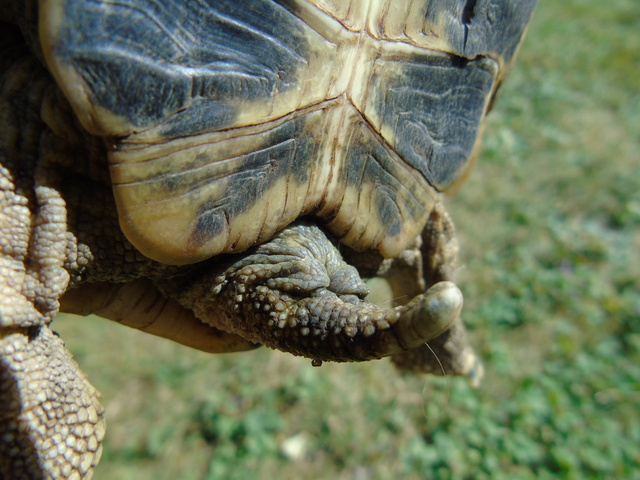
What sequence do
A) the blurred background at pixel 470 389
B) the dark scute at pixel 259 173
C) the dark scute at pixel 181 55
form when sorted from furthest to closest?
the blurred background at pixel 470 389 → the dark scute at pixel 259 173 → the dark scute at pixel 181 55

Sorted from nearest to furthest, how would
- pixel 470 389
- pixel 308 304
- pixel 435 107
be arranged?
pixel 308 304
pixel 435 107
pixel 470 389

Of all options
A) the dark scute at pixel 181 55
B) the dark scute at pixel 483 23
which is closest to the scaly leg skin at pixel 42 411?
the dark scute at pixel 181 55

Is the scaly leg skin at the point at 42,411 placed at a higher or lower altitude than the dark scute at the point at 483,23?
lower

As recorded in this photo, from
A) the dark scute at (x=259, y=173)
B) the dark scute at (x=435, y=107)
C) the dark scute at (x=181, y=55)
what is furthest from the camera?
the dark scute at (x=435, y=107)

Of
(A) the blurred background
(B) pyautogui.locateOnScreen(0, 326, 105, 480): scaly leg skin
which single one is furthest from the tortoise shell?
(A) the blurred background

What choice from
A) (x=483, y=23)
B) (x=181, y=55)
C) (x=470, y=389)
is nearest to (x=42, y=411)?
(x=181, y=55)

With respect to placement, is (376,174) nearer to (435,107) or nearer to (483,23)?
(435,107)

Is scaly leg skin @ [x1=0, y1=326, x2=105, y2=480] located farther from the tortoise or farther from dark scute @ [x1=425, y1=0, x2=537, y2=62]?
dark scute @ [x1=425, y1=0, x2=537, y2=62]

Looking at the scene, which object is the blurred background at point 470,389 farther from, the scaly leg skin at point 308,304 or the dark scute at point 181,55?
the dark scute at point 181,55
